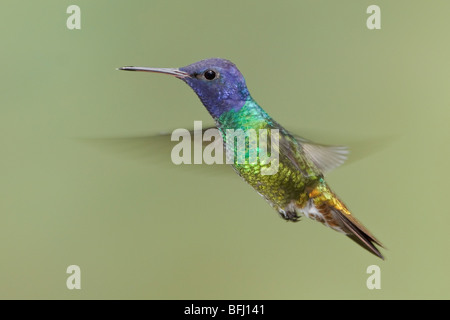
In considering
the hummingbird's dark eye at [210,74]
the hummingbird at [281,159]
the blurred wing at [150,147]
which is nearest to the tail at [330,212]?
the hummingbird at [281,159]

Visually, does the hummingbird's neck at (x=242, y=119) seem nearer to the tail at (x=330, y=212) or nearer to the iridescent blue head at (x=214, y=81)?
the iridescent blue head at (x=214, y=81)

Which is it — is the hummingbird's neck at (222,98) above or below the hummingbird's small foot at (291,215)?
above

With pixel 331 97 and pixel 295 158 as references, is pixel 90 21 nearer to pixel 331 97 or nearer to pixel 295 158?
pixel 331 97

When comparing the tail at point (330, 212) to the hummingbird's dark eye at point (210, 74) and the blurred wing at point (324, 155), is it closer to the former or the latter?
the blurred wing at point (324, 155)

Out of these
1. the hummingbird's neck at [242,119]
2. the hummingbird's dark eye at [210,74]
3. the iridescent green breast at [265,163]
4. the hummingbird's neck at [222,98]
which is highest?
the hummingbird's dark eye at [210,74]

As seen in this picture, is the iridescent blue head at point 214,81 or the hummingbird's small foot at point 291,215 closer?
the iridescent blue head at point 214,81

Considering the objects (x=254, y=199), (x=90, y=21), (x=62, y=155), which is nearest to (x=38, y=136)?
(x=62, y=155)

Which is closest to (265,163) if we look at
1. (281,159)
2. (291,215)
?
(281,159)

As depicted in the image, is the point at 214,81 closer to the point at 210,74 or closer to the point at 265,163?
the point at 210,74

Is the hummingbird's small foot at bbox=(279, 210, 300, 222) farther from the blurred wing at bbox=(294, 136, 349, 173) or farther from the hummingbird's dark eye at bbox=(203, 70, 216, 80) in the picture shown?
the hummingbird's dark eye at bbox=(203, 70, 216, 80)

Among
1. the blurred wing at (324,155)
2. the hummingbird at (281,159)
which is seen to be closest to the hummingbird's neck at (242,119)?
the hummingbird at (281,159)
